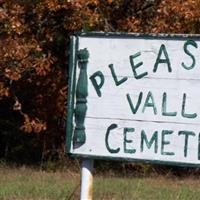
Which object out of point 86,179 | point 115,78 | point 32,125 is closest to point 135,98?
point 115,78

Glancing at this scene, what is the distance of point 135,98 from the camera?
19.0ft

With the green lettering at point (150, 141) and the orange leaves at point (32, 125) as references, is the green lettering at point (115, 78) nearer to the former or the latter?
the green lettering at point (150, 141)

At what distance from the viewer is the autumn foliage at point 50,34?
14.5 m

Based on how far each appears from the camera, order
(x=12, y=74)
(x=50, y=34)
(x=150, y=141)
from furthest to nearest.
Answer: (x=50, y=34)
(x=12, y=74)
(x=150, y=141)

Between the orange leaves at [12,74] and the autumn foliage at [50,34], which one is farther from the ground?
the autumn foliage at [50,34]

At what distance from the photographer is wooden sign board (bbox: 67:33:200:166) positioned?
5672 millimetres

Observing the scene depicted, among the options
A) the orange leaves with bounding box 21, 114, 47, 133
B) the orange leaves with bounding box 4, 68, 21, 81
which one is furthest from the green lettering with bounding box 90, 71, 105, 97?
the orange leaves with bounding box 21, 114, 47, 133

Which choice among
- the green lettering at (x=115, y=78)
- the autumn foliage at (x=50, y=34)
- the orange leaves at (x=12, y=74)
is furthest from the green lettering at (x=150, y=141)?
the orange leaves at (x=12, y=74)

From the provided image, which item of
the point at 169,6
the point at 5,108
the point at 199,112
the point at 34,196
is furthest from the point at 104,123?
the point at 5,108

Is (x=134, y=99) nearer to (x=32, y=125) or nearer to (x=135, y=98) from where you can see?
(x=135, y=98)

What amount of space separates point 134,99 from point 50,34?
1025 centimetres

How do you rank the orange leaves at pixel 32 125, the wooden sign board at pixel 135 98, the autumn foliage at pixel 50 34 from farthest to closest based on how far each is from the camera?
the orange leaves at pixel 32 125 < the autumn foliage at pixel 50 34 < the wooden sign board at pixel 135 98

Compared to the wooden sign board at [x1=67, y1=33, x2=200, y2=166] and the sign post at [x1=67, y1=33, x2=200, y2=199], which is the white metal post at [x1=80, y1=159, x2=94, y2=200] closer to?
the sign post at [x1=67, y1=33, x2=200, y2=199]

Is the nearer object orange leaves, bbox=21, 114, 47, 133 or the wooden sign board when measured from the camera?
the wooden sign board
